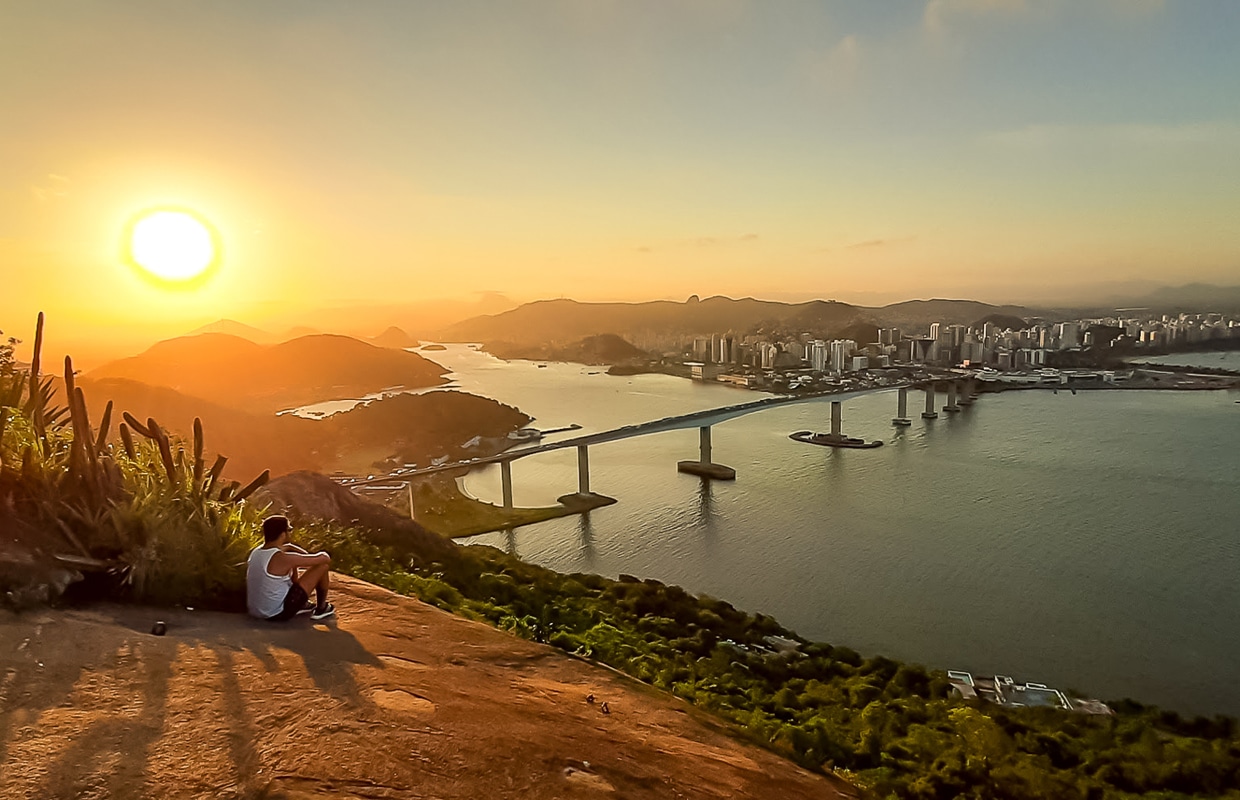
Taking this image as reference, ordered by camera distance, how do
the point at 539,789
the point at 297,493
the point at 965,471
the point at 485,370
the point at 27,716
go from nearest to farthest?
1. the point at 27,716
2. the point at 539,789
3. the point at 297,493
4. the point at 965,471
5. the point at 485,370

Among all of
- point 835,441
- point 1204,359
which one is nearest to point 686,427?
point 835,441

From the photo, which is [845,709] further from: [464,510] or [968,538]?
[464,510]

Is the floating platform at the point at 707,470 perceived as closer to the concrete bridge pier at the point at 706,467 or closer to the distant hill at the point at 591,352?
the concrete bridge pier at the point at 706,467

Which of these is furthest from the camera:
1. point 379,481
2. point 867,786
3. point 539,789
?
point 379,481

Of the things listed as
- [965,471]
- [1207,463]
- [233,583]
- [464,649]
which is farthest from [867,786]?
[1207,463]

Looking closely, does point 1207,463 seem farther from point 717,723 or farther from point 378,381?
point 378,381

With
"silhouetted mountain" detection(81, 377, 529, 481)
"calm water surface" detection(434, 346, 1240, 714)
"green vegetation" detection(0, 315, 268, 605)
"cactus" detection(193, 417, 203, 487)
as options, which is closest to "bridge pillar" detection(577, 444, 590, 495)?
"calm water surface" detection(434, 346, 1240, 714)

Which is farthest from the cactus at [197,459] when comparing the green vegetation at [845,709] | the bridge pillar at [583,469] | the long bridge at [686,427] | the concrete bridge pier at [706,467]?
the concrete bridge pier at [706,467]

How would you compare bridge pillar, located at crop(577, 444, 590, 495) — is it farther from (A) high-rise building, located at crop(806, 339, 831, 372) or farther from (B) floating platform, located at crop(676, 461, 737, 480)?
(A) high-rise building, located at crop(806, 339, 831, 372)
